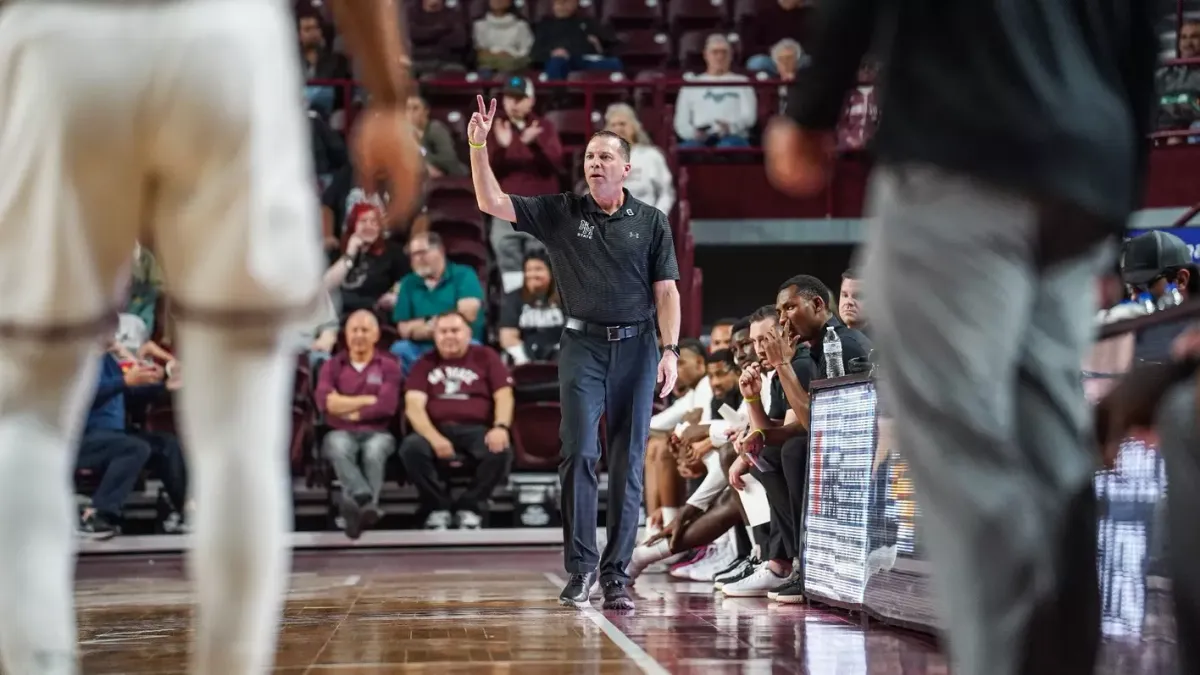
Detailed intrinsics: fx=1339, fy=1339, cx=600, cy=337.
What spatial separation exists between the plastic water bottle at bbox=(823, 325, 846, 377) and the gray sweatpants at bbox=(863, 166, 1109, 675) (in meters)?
3.61

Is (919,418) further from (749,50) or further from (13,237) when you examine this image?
(749,50)

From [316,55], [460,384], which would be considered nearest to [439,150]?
[316,55]

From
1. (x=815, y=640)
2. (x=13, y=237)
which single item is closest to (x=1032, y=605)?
(x=13, y=237)

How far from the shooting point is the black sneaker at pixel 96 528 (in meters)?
8.77

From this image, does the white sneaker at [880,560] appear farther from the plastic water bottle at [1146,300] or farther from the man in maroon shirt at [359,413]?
the man in maroon shirt at [359,413]

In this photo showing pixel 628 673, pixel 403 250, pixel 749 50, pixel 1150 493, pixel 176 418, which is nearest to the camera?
pixel 1150 493

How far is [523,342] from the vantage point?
33.7 ft

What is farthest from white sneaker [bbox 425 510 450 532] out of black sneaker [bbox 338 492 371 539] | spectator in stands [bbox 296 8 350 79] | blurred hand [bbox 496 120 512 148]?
spectator in stands [bbox 296 8 350 79]

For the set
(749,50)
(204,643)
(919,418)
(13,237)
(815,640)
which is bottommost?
(815,640)

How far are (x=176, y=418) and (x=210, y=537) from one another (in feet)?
27.6

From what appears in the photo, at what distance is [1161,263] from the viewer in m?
4.60

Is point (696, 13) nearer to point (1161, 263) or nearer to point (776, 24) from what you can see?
point (776, 24)

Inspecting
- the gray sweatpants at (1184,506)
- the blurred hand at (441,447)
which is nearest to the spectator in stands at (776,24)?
the blurred hand at (441,447)

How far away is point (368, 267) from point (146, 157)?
8.93m
